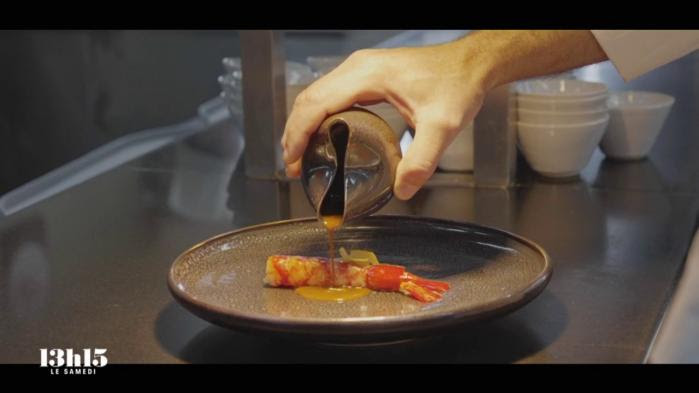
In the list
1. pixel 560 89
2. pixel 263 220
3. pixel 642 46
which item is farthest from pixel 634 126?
pixel 263 220

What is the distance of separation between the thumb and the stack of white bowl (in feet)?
2.08

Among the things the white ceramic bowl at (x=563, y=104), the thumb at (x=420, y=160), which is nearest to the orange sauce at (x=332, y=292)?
the thumb at (x=420, y=160)

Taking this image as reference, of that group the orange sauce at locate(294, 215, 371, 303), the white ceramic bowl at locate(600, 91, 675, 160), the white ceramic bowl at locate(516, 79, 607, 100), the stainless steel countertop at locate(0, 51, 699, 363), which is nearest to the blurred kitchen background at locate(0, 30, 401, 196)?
the stainless steel countertop at locate(0, 51, 699, 363)

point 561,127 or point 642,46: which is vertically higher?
point 642,46

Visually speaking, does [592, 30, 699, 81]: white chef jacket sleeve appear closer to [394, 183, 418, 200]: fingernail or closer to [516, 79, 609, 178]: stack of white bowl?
[516, 79, 609, 178]: stack of white bowl

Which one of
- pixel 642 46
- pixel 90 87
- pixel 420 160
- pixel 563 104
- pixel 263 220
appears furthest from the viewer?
pixel 90 87

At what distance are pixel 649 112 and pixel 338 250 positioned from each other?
0.81 metres

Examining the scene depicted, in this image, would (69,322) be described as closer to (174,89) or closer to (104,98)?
(104,98)

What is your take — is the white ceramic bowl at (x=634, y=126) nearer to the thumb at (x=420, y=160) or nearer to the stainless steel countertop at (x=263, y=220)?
the stainless steel countertop at (x=263, y=220)

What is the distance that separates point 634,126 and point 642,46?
472 mm

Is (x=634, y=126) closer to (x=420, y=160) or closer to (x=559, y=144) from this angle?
(x=559, y=144)

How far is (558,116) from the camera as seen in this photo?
74.7 inches

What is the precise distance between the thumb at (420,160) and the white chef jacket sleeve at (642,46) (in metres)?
0.40
